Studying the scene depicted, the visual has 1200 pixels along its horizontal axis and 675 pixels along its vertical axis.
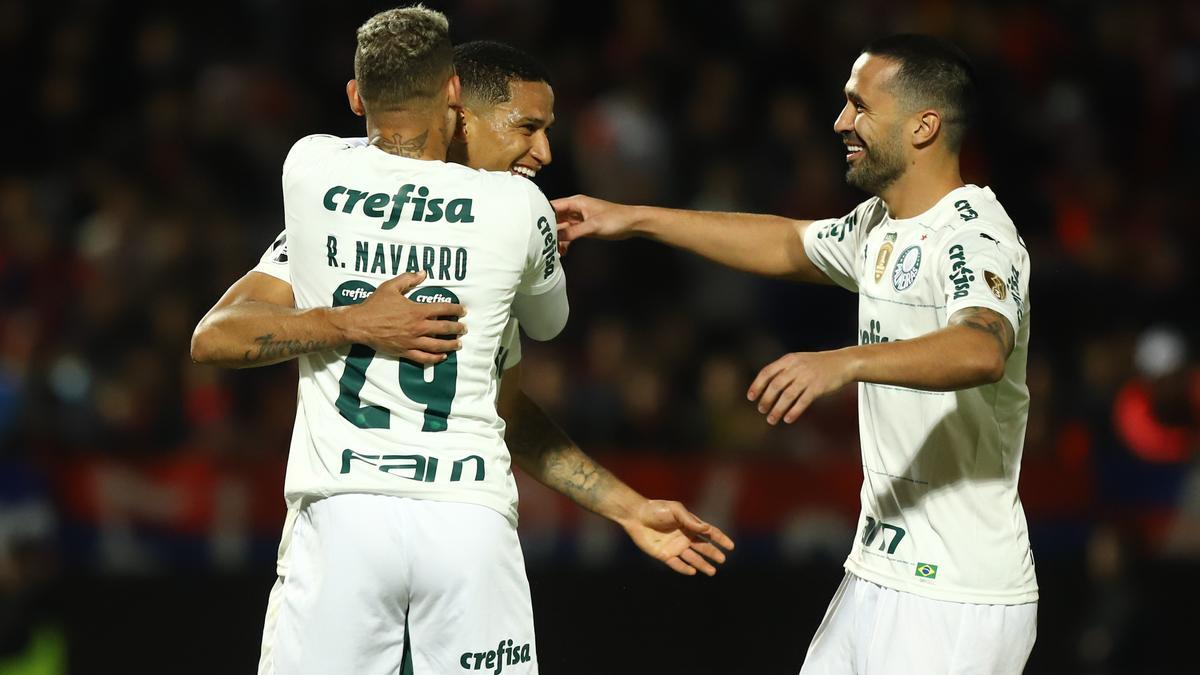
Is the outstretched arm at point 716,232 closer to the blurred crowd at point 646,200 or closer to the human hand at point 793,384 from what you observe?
the human hand at point 793,384

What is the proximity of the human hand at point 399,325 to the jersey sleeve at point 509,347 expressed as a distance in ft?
1.01

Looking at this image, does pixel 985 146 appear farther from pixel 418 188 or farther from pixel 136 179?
pixel 418 188

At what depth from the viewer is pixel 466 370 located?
3670 mm

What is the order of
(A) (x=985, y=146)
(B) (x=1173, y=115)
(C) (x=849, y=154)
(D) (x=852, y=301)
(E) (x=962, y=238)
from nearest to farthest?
(E) (x=962, y=238) → (C) (x=849, y=154) → (D) (x=852, y=301) → (A) (x=985, y=146) → (B) (x=1173, y=115)

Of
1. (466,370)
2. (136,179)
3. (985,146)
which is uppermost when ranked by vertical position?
(985,146)

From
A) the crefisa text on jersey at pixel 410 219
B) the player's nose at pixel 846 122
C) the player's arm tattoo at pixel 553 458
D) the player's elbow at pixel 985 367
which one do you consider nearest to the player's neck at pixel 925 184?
the player's nose at pixel 846 122

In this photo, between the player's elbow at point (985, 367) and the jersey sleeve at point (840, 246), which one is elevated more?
the jersey sleeve at point (840, 246)

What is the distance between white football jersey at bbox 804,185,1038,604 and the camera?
13.0ft

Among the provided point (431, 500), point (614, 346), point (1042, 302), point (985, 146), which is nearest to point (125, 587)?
point (614, 346)

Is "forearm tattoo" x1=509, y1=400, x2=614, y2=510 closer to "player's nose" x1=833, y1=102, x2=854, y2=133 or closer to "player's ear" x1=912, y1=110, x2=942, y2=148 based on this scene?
"player's nose" x1=833, y1=102, x2=854, y2=133

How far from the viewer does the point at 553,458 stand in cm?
442

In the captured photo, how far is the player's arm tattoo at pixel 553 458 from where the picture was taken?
173 inches

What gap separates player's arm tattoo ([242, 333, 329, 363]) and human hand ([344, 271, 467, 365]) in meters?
0.10

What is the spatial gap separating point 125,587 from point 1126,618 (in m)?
5.22
